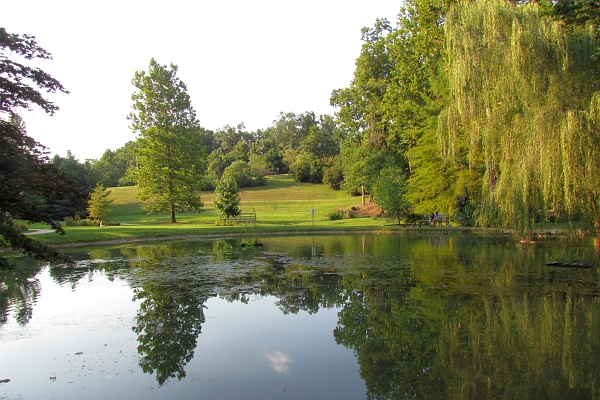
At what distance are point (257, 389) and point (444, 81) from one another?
89.3 feet

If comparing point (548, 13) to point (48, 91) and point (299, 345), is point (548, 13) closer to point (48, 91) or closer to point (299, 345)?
point (299, 345)

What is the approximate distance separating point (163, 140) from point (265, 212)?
17.3m

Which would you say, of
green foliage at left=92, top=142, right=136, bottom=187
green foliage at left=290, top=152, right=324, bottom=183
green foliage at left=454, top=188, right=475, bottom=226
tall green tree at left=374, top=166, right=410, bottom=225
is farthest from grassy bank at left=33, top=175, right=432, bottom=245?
green foliage at left=92, top=142, right=136, bottom=187

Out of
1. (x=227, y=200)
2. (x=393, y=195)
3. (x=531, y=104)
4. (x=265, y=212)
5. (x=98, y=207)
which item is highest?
(x=531, y=104)

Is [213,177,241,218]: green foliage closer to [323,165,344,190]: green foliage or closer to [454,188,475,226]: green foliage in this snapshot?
[454,188,475,226]: green foliage

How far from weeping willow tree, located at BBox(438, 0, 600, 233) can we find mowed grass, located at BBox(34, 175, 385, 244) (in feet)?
58.6

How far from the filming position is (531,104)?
13.7 m

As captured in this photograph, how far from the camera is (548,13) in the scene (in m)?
16.6

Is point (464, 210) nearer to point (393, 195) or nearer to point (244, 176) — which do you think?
point (393, 195)

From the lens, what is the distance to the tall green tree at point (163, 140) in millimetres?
40750

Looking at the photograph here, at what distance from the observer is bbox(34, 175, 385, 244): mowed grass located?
32.3 m

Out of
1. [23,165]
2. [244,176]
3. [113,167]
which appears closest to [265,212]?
[244,176]

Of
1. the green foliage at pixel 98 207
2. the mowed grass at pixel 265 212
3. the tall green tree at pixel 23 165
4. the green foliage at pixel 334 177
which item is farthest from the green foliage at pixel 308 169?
the tall green tree at pixel 23 165

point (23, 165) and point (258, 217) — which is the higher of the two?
point (23, 165)
